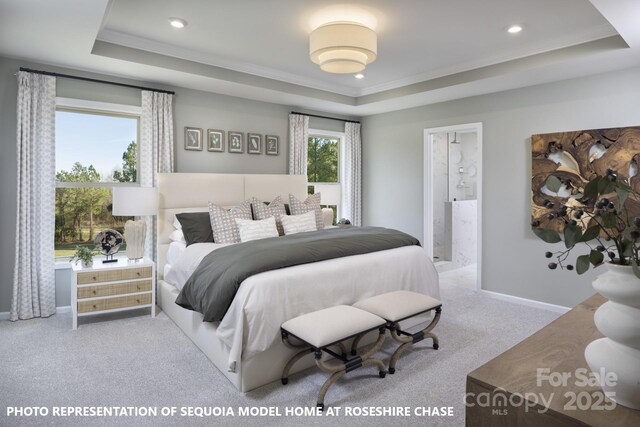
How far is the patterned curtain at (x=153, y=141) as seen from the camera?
14.0ft

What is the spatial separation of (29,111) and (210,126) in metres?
1.80

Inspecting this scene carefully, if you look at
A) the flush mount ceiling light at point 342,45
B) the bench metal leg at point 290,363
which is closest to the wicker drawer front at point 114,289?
the bench metal leg at point 290,363

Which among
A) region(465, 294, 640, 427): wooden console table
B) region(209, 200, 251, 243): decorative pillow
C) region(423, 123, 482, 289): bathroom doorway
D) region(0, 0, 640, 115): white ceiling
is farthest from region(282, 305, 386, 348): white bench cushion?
region(423, 123, 482, 289): bathroom doorway

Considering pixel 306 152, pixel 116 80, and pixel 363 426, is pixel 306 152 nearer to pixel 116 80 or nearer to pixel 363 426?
pixel 116 80

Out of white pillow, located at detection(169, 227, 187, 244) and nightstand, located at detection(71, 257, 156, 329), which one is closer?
nightstand, located at detection(71, 257, 156, 329)

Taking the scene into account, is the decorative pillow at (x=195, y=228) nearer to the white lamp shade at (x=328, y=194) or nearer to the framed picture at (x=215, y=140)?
the framed picture at (x=215, y=140)

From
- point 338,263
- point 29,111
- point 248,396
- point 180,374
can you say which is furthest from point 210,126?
point 248,396

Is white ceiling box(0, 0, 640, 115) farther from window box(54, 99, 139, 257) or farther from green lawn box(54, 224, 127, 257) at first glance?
green lawn box(54, 224, 127, 257)

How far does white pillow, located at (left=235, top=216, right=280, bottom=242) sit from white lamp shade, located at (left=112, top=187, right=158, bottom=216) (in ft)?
2.86

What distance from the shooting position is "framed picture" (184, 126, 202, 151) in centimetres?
463

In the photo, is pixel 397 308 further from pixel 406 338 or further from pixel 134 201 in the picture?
pixel 134 201

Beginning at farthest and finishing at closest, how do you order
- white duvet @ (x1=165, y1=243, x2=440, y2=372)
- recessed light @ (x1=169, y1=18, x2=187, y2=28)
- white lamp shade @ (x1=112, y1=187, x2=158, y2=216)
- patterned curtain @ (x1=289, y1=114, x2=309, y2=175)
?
patterned curtain @ (x1=289, y1=114, x2=309, y2=175) < white lamp shade @ (x1=112, y1=187, x2=158, y2=216) < recessed light @ (x1=169, y1=18, x2=187, y2=28) < white duvet @ (x1=165, y1=243, x2=440, y2=372)

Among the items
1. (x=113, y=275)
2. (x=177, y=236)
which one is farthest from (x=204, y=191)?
(x=113, y=275)

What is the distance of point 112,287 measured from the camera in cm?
370
